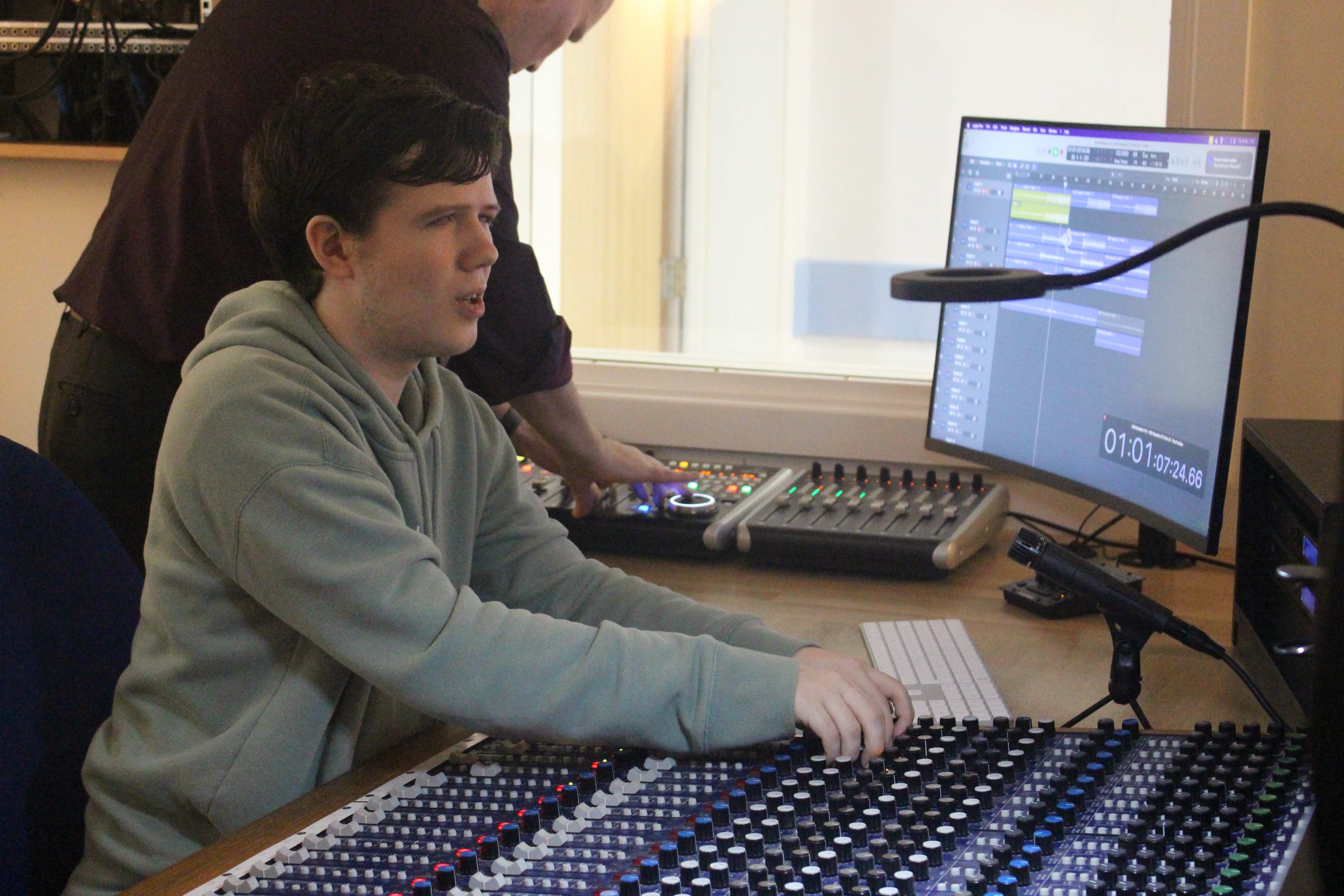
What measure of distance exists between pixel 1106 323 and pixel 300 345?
3.13 ft

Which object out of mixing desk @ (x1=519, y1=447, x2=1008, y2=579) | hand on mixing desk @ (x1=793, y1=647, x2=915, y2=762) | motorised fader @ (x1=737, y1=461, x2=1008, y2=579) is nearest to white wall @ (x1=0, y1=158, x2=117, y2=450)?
mixing desk @ (x1=519, y1=447, x2=1008, y2=579)

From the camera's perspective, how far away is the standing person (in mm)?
1541

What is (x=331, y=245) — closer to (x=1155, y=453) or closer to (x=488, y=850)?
(x=488, y=850)

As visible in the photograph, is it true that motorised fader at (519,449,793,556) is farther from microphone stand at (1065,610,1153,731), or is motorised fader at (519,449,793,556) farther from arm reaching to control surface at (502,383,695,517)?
microphone stand at (1065,610,1153,731)

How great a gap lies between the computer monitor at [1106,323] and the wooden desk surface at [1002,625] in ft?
0.46

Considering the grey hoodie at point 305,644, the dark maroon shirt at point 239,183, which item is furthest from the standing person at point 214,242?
the grey hoodie at point 305,644

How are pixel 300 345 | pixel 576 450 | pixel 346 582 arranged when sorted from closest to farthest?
pixel 346 582
pixel 300 345
pixel 576 450

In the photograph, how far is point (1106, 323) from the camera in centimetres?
165

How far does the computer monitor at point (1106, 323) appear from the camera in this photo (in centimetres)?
150

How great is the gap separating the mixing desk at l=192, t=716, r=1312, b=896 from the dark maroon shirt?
678 mm

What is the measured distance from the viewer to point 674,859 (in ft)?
2.79

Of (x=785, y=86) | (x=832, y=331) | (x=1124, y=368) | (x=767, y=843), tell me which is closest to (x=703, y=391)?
(x=832, y=331)

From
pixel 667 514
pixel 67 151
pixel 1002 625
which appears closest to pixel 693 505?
pixel 667 514

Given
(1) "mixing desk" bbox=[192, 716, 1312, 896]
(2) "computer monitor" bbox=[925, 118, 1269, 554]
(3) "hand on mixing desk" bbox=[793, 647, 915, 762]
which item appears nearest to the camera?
(1) "mixing desk" bbox=[192, 716, 1312, 896]
